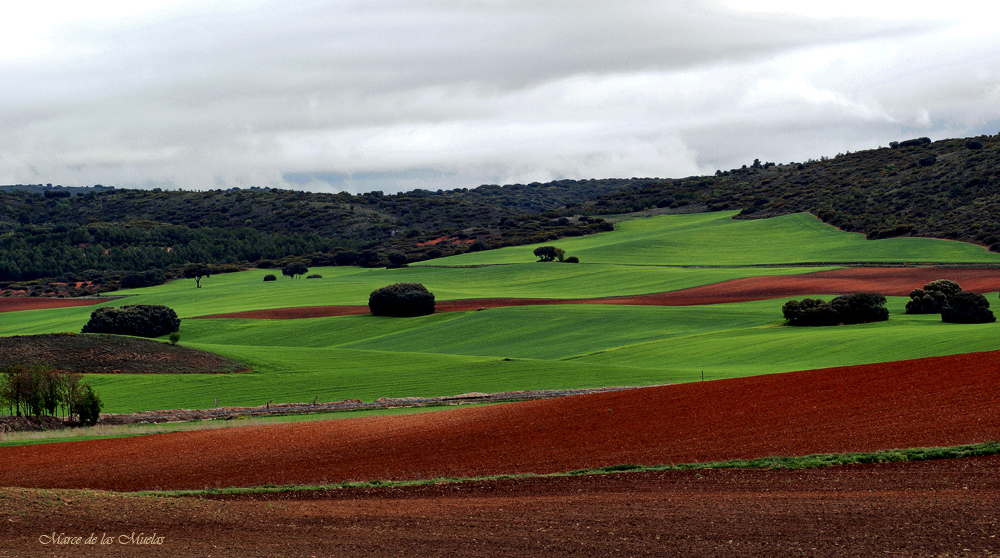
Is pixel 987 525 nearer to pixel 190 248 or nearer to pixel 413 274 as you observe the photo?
pixel 413 274

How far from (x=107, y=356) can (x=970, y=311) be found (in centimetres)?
4707

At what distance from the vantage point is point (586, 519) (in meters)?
14.9

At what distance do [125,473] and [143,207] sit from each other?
580 feet

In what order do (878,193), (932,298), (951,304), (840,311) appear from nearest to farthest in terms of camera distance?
(951,304)
(840,311)
(932,298)
(878,193)

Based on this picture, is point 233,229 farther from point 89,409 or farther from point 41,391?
point 89,409

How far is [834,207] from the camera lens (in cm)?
11838

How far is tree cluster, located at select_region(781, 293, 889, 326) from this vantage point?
162 feet

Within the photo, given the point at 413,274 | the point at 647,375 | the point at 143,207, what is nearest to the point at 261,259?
the point at 413,274

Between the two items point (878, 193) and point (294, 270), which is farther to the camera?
point (878, 193)

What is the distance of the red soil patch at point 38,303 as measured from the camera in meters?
82.2

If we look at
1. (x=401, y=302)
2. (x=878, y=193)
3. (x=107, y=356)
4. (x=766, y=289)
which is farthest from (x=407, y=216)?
(x=107, y=356)

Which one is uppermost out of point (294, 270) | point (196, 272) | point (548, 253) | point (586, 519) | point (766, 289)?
point (548, 253)

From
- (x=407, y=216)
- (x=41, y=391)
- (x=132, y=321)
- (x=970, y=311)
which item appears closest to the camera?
(x=41, y=391)

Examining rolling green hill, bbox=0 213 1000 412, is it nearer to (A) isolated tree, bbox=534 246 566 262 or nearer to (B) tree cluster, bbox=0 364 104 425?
(A) isolated tree, bbox=534 246 566 262
